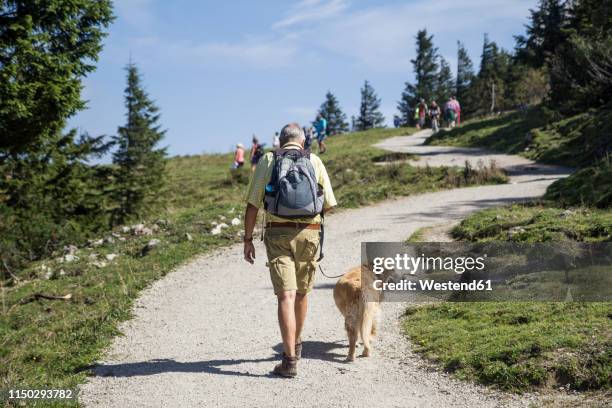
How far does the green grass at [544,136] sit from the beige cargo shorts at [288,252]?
13.9 m

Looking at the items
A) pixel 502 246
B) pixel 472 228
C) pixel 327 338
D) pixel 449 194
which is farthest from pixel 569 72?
pixel 327 338

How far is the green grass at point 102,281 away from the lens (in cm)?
682

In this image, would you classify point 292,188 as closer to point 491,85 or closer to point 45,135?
point 45,135

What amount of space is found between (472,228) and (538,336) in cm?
550

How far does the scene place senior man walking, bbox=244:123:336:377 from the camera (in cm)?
528

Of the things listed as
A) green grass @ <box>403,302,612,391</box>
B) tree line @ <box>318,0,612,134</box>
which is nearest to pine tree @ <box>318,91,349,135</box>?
tree line @ <box>318,0,612,134</box>

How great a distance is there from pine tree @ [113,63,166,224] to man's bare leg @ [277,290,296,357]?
20.1 meters

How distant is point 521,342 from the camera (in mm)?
5578

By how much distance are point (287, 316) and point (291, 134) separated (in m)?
1.74

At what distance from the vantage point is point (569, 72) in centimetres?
2628

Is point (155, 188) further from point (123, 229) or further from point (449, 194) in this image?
point (449, 194)

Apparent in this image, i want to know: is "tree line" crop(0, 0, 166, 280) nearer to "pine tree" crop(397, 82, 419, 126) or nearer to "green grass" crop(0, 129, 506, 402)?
"green grass" crop(0, 129, 506, 402)

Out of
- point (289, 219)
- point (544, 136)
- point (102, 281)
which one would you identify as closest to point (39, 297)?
point (102, 281)

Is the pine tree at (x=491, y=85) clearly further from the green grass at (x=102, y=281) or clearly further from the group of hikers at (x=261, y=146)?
the green grass at (x=102, y=281)
